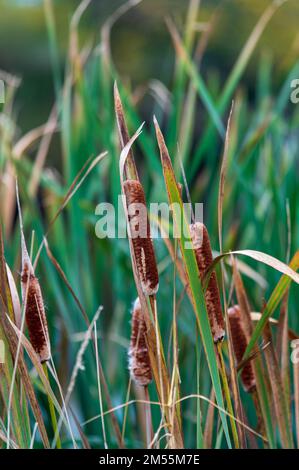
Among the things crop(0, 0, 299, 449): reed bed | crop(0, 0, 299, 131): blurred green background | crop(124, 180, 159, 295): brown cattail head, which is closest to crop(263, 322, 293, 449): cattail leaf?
crop(0, 0, 299, 449): reed bed

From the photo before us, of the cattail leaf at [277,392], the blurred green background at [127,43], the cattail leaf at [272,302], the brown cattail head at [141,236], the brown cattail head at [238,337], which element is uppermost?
the blurred green background at [127,43]

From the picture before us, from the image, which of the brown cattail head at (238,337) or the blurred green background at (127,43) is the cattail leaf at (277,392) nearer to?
the brown cattail head at (238,337)

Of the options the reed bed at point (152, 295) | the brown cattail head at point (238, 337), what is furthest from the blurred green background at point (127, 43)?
the brown cattail head at point (238, 337)

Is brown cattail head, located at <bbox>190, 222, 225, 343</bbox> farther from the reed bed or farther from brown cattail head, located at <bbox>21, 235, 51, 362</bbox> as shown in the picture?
brown cattail head, located at <bbox>21, 235, 51, 362</bbox>

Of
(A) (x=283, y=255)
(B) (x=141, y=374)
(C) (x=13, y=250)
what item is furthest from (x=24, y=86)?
(B) (x=141, y=374)

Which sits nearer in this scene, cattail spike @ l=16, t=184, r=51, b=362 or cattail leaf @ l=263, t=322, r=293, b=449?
cattail spike @ l=16, t=184, r=51, b=362

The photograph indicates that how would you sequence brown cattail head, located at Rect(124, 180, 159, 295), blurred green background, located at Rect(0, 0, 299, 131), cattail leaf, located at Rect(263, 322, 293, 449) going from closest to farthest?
brown cattail head, located at Rect(124, 180, 159, 295) → cattail leaf, located at Rect(263, 322, 293, 449) → blurred green background, located at Rect(0, 0, 299, 131)
